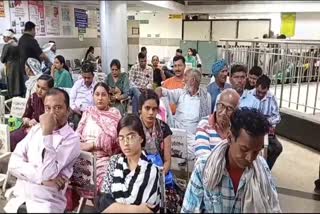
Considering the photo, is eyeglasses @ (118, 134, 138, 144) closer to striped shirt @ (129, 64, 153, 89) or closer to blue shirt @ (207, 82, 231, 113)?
blue shirt @ (207, 82, 231, 113)

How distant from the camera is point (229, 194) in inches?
48.6

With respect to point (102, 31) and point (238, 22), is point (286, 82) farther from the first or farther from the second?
point (238, 22)

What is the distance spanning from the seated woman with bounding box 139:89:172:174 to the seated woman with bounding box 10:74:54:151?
0.86 meters

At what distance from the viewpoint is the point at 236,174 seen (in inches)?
50.7

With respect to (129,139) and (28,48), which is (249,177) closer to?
(129,139)

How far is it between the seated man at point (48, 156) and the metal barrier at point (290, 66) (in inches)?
128

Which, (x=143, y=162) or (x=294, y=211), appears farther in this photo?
(x=143, y=162)

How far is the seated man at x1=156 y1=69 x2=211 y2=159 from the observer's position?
2.85 m

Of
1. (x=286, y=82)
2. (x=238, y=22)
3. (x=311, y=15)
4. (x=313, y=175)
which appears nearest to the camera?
(x=313, y=175)

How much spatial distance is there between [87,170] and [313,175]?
2.19 meters

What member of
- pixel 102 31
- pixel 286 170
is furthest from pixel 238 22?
pixel 102 31

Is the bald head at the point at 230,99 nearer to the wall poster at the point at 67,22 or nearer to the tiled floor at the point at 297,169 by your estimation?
the tiled floor at the point at 297,169

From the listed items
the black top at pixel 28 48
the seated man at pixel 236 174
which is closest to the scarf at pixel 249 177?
the seated man at pixel 236 174

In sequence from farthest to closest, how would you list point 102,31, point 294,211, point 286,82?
point 286,82 < point 102,31 < point 294,211
